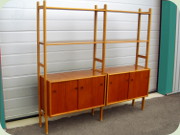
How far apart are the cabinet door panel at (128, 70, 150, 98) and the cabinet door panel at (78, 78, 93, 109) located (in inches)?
31.1

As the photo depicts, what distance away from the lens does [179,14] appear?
4.66 meters

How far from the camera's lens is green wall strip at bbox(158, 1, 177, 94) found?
458cm

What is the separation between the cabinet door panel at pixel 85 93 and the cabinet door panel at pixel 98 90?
0.23 feet

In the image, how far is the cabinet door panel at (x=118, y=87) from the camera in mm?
3574

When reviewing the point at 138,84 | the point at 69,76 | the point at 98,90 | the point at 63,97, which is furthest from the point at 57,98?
the point at 138,84

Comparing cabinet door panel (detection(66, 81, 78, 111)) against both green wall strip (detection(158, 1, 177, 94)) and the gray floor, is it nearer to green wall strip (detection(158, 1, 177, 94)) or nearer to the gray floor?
the gray floor

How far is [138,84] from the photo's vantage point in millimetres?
3887

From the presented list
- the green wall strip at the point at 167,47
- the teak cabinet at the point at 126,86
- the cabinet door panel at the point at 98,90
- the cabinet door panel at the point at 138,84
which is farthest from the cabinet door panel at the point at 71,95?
the green wall strip at the point at 167,47

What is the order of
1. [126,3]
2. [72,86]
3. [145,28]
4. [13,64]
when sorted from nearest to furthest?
[72,86] → [13,64] → [126,3] → [145,28]

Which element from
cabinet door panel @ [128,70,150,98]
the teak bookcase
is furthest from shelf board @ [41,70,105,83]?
cabinet door panel @ [128,70,150,98]

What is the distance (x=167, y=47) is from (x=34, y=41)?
2.75 metres

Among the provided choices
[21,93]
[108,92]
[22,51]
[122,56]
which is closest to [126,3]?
[122,56]

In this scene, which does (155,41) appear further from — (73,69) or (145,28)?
(73,69)

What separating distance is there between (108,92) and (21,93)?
1.37 meters
